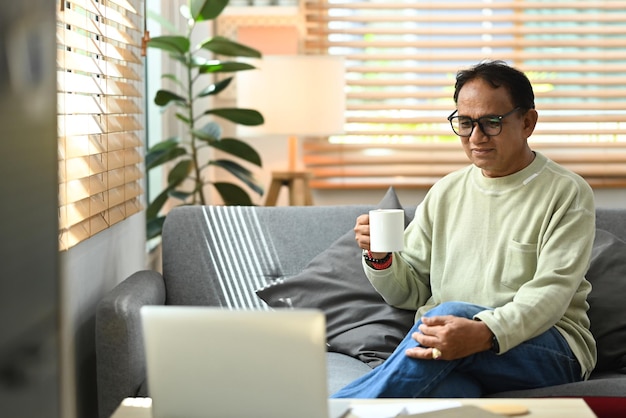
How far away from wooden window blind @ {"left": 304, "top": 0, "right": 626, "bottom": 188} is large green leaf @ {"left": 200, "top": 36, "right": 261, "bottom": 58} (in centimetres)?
Result: 112

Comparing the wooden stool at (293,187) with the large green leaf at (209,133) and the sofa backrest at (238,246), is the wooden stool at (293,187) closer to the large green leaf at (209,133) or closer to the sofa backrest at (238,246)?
→ the large green leaf at (209,133)

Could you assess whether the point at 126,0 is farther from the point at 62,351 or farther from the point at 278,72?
the point at 62,351

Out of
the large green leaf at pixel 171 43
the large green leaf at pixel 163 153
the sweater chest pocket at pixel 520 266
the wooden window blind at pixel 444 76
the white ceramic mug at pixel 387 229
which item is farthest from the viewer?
the wooden window blind at pixel 444 76

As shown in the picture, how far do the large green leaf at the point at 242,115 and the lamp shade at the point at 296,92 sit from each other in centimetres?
3

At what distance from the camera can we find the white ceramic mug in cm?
176

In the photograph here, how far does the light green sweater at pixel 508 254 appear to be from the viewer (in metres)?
1.79

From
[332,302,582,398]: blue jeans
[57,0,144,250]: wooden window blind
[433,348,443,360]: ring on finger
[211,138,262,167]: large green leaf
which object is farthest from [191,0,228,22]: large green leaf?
[433,348,443,360]: ring on finger

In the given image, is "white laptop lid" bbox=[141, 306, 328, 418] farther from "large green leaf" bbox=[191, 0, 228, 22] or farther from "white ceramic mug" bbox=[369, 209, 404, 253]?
"large green leaf" bbox=[191, 0, 228, 22]

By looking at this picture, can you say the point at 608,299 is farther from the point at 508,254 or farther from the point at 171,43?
the point at 171,43

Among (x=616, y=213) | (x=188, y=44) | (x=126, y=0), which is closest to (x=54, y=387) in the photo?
(x=616, y=213)

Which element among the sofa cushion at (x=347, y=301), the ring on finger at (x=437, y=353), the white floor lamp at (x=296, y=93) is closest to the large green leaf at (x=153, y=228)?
the white floor lamp at (x=296, y=93)

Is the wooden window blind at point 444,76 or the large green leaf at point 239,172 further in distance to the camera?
the wooden window blind at point 444,76

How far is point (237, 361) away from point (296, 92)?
2.65 metres

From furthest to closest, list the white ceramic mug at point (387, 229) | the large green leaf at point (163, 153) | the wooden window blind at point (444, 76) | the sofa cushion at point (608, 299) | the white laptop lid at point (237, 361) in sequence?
the wooden window blind at point (444, 76) < the large green leaf at point (163, 153) < the sofa cushion at point (608, 299) < the white ceramic mug at point (387, 229) < the white laptop lid at point (237, 361)
